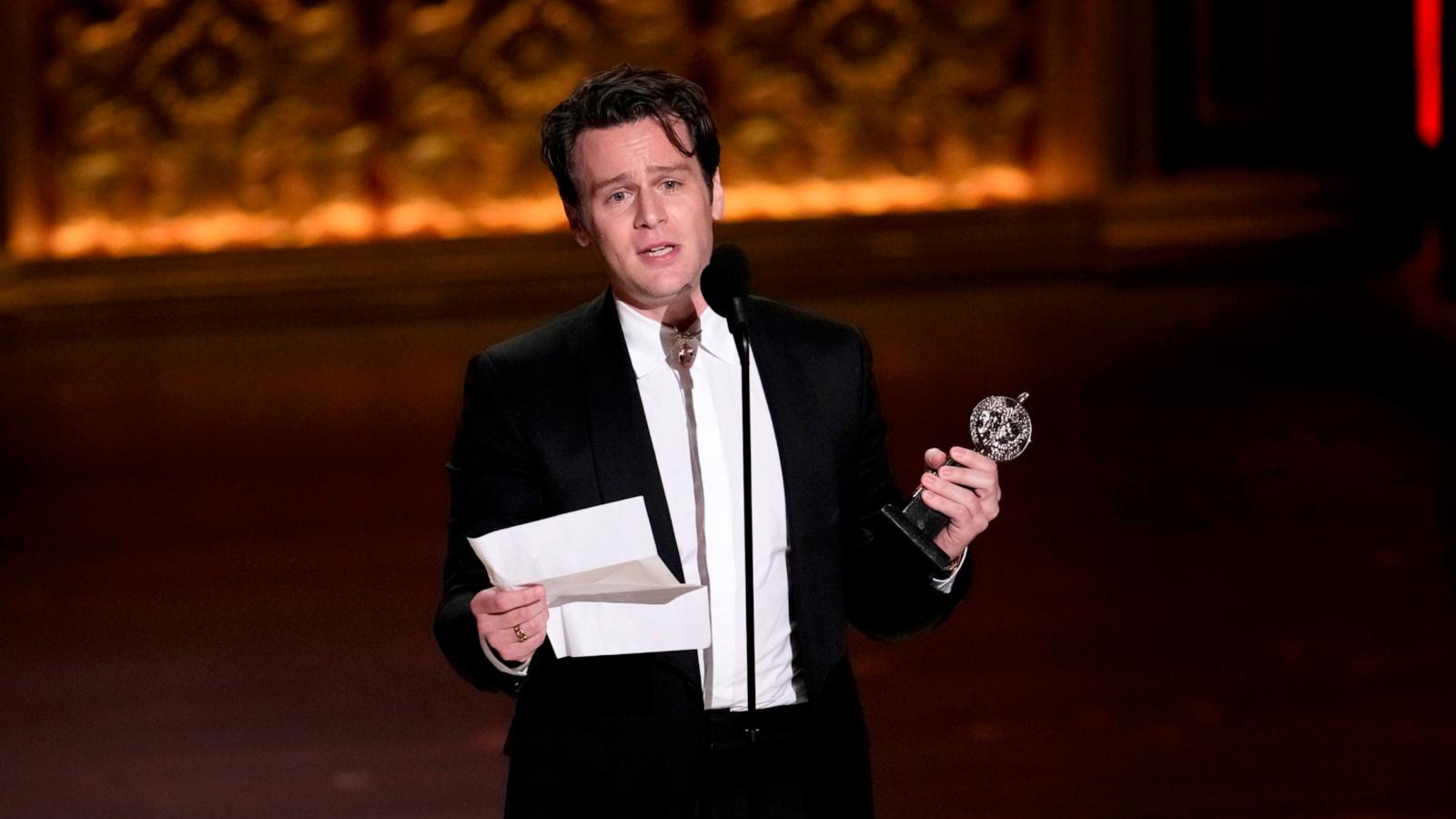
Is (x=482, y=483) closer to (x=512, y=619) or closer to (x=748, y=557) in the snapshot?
(x=512, y=619)

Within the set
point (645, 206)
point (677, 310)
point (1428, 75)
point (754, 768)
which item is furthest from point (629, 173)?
point (1428, 75)

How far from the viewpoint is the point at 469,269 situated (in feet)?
24.2

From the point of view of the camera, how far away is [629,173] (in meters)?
1.72

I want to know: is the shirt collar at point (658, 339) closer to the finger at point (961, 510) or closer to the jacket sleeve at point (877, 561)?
the jacket sleeve at point (877, 561)

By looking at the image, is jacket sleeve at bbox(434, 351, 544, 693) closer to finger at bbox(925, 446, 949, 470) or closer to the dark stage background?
finger at bbox(925, 446, 949, 470)

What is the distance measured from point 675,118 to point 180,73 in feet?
20.9

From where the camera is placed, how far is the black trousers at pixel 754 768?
1.68m

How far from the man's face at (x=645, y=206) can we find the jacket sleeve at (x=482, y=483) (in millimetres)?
174

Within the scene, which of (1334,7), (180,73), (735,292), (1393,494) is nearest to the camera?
(735,292)

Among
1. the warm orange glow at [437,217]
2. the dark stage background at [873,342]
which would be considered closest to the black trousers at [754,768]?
the dark stage background at [873,342]

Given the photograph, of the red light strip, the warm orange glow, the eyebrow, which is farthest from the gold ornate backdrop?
the eyebrow

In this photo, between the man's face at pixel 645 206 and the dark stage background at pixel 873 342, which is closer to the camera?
the man's face at pixel 645 206

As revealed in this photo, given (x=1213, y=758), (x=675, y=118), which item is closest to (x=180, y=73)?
(x=1213, y=758)

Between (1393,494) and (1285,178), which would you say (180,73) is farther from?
(1393,494)
